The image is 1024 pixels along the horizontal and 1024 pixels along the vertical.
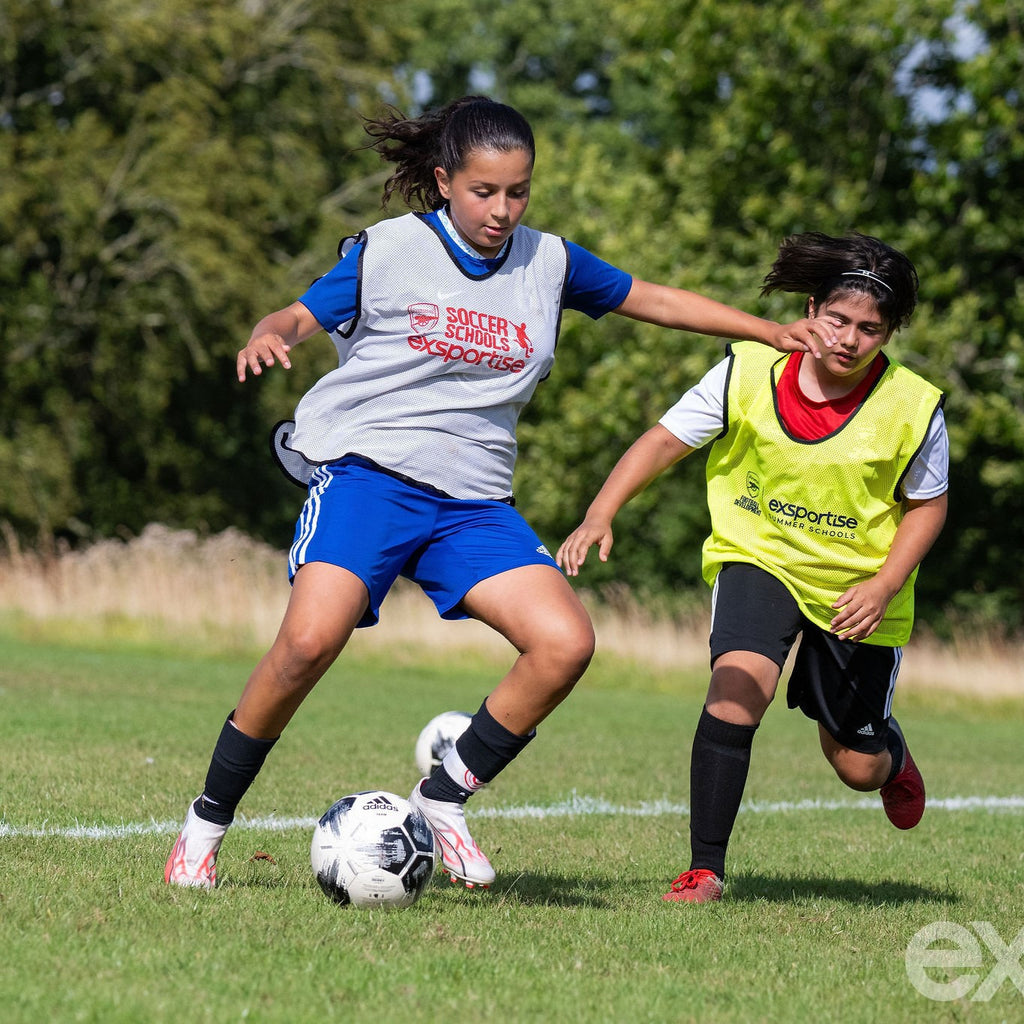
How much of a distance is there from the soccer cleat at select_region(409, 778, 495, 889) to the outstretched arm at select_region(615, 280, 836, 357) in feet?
5.40

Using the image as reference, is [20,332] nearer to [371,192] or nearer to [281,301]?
[281,301]

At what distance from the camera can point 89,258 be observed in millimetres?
27484

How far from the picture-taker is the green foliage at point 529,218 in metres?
21.2

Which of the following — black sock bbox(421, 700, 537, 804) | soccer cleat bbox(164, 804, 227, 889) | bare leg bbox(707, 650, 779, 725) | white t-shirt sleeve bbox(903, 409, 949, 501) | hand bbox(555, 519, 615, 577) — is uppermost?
white t-shirt sleeve bbox(903, 409, 949, 501)

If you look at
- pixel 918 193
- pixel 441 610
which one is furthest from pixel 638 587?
pixel 441 610

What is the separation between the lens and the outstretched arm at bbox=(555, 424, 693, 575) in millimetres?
4344

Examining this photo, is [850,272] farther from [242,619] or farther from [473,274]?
[242,619]

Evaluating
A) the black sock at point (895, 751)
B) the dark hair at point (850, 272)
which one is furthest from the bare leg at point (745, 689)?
the dark hair at point (850, 272)

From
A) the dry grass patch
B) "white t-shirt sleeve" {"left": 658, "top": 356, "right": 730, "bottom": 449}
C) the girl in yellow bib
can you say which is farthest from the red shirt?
the dry grass patch

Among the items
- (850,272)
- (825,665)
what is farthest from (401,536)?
(850,272)

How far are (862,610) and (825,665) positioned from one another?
578 millimetres

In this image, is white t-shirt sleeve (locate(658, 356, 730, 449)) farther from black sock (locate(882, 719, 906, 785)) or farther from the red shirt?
black sock (locate(882, 719, 906, 785))

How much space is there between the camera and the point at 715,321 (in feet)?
15.3

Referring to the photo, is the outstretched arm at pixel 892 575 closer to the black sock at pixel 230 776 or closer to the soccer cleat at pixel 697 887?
the soccer cleat at pixel 697 887
